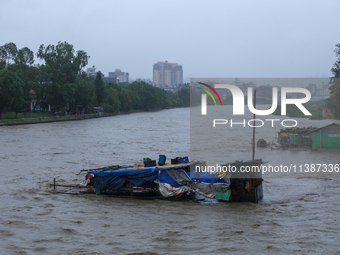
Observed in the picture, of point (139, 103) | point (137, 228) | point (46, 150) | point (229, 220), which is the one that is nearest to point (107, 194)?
point (137, 228)

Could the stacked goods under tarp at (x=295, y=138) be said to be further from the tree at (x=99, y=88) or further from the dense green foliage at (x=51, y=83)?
the tree at (x=99, y=88)

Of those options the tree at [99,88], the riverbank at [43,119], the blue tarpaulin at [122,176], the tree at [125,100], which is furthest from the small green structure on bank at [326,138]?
the tree at [125,100]

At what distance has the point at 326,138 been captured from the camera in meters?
22.5

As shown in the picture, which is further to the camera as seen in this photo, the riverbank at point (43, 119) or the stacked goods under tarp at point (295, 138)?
the riverbank at point (43, 119)

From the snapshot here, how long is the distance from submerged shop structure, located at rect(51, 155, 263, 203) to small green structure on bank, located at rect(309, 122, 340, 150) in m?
12.2

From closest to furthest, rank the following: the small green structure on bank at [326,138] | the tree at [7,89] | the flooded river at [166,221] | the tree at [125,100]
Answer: the flooded river at [166,221]
the small green structure on bank at [326,138]
the tree at [7,89]
the tree at [125,100]

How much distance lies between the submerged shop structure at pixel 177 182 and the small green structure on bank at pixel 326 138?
40.2ft

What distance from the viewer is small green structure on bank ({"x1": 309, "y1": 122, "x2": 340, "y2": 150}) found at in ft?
73.0

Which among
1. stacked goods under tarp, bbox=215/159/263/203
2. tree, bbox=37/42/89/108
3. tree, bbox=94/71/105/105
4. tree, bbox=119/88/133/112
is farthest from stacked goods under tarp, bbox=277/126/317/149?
tree, bbox=119/88/133/112

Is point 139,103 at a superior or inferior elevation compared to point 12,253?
superior

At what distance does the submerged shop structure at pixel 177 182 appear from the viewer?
11.0 metres

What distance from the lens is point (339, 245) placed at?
8.09 metres

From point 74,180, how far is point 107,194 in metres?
A: 3.28

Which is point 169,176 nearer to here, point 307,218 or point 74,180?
point 307,218
